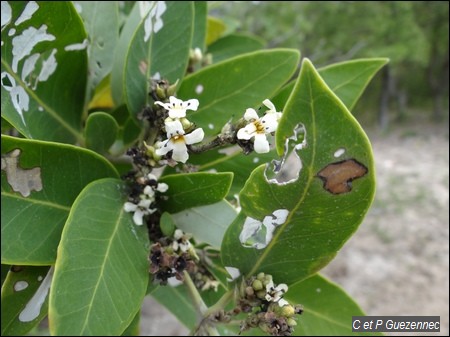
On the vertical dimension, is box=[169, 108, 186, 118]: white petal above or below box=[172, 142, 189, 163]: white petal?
above

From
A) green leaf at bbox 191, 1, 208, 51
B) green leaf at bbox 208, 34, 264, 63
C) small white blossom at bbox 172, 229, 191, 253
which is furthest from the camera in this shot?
green leaf at bbox 208, 34, 264, 63

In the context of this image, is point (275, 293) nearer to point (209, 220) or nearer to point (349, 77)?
point (209, 220)

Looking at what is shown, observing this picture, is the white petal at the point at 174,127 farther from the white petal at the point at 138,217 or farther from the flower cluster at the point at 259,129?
the white petal at the point at 138,217

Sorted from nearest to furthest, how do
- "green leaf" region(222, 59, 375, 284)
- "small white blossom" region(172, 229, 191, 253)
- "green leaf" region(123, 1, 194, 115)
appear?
"green leaf" region(222, 59, 375, 284) < "small white blossom" region(172, 229, 191, 253) < "green leaf" region(123, 1, 194, 115)

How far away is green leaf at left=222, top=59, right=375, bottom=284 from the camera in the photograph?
1.84 ft

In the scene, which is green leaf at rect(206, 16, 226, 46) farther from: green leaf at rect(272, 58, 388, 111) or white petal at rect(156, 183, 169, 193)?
white petal at rect(156, 183, 169, 193)

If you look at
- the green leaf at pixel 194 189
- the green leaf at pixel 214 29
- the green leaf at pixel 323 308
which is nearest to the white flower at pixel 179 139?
the green leaf at pixel 194 189

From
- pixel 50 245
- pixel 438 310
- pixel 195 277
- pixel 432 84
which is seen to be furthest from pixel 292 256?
pixel 432 84

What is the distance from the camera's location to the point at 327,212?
0.65 meters

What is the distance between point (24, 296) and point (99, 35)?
55cm

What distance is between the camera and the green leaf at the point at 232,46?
1443mm

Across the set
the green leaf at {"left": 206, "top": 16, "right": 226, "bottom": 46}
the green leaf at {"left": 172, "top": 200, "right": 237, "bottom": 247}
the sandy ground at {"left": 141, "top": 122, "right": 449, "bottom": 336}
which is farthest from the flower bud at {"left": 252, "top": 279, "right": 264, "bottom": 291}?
the sandy ground at {"left": 141, "top": 122, "right": 449, "bottom": 336}

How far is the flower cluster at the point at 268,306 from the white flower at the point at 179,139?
0.75ft

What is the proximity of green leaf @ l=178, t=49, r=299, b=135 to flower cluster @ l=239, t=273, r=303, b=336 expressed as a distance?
1.17ft
